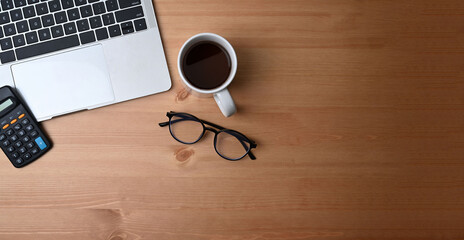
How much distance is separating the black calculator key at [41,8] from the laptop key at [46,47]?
5 centimetres

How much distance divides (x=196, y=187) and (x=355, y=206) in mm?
321

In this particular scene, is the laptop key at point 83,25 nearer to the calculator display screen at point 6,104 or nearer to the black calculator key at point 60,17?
the black calculator key at point 60,17

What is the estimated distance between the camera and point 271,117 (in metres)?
0.66

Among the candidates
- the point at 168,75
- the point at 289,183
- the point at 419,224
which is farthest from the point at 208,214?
the point at 419,224

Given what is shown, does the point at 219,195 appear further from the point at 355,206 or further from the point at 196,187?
the point at 355,206

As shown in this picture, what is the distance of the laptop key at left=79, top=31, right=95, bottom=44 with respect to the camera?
0.63 m

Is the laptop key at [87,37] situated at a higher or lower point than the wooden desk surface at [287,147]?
higher

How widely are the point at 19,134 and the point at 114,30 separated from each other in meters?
0.27

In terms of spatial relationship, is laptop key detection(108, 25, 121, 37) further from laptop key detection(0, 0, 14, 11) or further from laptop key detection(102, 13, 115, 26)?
laptop key detection(0, 0, 14, 11)

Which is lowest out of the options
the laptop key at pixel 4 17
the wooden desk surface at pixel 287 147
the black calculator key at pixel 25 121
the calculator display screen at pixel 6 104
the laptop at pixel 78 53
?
the wooden desk surface at pixel 287 147

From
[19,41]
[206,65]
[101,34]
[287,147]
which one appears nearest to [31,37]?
[19,41]

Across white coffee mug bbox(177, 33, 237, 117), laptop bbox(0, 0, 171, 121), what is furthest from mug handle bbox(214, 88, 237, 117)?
laptop bbox(0, 0, 171, 121)

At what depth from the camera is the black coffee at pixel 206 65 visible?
60 centimetres

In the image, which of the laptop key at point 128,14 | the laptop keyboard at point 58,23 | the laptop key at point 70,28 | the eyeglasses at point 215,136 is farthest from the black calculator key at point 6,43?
the eyeglasses at point 215,136
